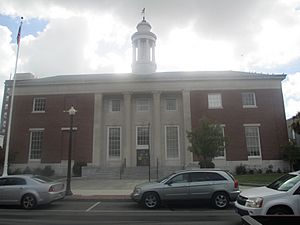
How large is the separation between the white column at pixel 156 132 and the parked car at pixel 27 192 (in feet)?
70.4

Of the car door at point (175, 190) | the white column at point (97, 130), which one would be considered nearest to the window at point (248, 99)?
the white column at point (97, 130)

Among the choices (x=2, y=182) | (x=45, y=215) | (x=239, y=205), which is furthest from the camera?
(x=2, y=182)

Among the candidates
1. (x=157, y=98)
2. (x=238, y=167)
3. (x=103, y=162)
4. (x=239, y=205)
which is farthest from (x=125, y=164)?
(x=239, y=205)

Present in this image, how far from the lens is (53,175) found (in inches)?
1334

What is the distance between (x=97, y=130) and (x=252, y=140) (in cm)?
1804

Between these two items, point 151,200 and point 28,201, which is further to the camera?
point 28,201

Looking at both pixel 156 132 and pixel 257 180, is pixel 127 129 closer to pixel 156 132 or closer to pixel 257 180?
pixel 156 132

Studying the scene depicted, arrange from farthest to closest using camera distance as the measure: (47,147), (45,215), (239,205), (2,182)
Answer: (47,147), (2,182), (45,215), (239,205)

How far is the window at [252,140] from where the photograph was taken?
111 feet

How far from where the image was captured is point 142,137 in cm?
3606

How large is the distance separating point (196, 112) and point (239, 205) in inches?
1038

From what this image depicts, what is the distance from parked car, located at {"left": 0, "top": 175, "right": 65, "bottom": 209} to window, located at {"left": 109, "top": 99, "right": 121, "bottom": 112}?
78.9 ft

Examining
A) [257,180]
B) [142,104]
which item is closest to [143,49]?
[142,104]

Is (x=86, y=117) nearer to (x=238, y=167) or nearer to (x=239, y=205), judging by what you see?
(x=238, y=167)
